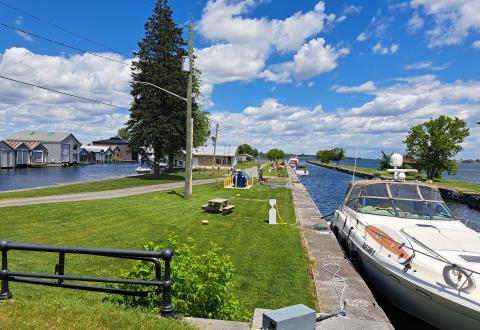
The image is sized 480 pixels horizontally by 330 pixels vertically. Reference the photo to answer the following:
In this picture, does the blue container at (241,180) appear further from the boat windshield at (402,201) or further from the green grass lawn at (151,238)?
the boat windshield at (402,201)

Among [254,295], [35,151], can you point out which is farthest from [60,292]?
[35,151]

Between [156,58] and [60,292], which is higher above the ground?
[156,58]

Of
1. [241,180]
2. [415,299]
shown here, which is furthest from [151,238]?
[241,180]

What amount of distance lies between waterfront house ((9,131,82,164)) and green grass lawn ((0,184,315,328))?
87664mm

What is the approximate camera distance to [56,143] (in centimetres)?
9769

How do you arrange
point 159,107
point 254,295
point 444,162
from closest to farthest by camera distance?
point 254,295, point 159,107, point 444,162

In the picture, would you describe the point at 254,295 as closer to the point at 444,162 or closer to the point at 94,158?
the point at 444,162

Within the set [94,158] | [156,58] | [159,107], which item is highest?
[156,58]

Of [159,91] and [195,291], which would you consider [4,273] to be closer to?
[195,291]

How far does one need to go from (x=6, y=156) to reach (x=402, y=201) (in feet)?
283

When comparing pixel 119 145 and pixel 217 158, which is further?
pixel 119 145

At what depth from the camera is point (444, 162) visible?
5909 cm

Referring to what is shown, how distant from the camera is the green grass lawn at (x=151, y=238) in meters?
7.03

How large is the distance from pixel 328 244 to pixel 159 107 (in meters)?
29.7
